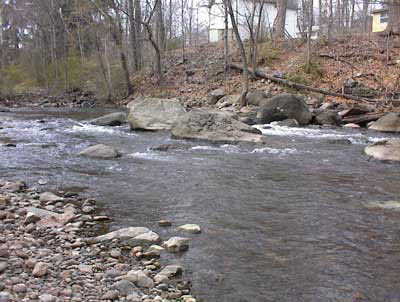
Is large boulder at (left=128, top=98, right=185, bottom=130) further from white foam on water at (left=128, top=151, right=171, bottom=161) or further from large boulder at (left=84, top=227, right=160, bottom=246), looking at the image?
large boulder at (left=84, top=227, right=160, bottom=246)

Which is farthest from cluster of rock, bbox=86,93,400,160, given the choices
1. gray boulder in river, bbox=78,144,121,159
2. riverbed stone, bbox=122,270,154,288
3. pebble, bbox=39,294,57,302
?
pebble, bbox=39,294,57,302

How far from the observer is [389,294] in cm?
407

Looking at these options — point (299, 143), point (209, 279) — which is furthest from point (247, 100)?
point (209, 279)

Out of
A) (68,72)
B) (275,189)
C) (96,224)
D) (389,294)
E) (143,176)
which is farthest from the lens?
(68,72)

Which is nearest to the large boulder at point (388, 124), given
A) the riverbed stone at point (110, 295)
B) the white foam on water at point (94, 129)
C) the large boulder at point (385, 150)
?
the large boulder at point (385, 150)

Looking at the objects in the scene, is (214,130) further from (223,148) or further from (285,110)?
(285,110)

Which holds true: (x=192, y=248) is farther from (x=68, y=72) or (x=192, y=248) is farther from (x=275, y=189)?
(x=68, y=72)

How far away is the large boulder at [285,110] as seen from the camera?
15.8 m

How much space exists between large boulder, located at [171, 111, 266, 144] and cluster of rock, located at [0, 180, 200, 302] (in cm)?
641

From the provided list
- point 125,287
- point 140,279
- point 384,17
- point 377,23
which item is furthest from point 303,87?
point 377,23

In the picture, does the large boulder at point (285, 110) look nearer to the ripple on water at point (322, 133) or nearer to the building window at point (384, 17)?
the ripple on water at point (322, 133)

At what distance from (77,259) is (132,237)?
79 cm

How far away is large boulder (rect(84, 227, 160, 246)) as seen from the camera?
16.9 ft

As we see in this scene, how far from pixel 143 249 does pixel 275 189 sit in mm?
3247
